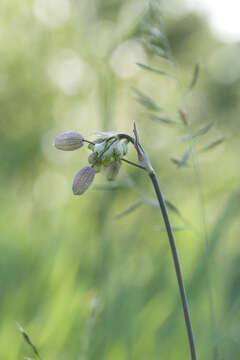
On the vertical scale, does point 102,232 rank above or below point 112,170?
above

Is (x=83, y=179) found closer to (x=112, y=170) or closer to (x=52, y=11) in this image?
(x=112, y=170)

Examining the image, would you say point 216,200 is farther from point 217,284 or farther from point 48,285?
point 48,285

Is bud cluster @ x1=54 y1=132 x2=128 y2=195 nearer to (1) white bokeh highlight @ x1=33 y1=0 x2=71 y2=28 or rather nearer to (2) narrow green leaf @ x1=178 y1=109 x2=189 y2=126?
(2) narrow green leaf @ x1=178 y1=109 x2=189 y2=126

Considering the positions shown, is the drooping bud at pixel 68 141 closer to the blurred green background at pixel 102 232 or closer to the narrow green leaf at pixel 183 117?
the blurred green background at pixel 102 232

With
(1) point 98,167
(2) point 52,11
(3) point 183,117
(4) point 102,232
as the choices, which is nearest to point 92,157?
(1) point 98,167

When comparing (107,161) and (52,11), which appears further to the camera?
(52,11)

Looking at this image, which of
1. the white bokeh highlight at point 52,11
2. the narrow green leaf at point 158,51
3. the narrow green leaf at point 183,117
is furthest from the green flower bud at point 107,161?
the white bokeh highlight at point 52,11

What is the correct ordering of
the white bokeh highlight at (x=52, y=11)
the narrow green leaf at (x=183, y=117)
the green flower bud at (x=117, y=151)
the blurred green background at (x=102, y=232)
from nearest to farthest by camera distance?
1. the green flower bud at (x=117, y=151)
2. the narrow green leaf at (x=183, y=117)
3. the blurred green background at (x=102, y=232)
4. the white bokeh highlight at (x=52, y=11)

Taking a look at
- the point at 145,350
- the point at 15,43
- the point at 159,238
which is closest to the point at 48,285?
the point at 145,350

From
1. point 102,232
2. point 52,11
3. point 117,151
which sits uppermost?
point 52,11
